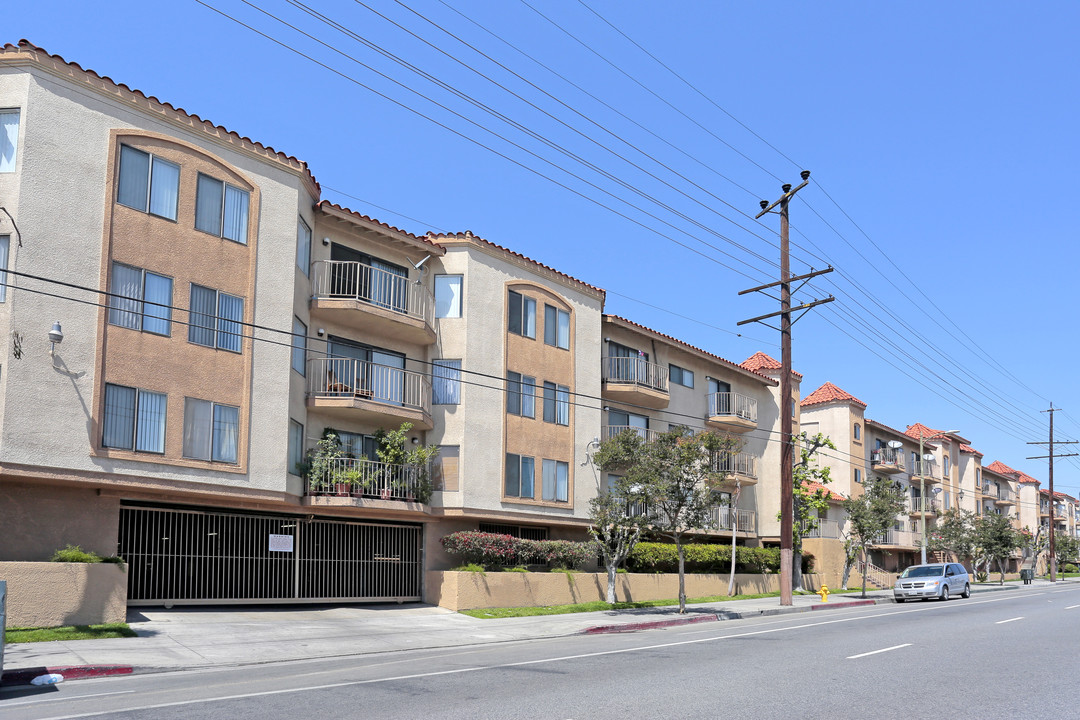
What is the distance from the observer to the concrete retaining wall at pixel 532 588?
26141 mm

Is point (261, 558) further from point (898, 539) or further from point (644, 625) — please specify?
point (898, 539)

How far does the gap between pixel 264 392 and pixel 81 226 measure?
554 cm

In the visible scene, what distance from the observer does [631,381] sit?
3494cm

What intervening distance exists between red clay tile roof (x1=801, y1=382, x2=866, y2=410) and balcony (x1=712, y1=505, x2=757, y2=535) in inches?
718

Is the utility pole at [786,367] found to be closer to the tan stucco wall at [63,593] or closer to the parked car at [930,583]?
the parked car at [930,583]

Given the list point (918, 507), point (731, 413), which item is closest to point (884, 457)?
point (918, 507)

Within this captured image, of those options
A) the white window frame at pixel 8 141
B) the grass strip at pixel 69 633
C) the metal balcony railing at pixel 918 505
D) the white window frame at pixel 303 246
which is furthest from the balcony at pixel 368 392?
the metal balcony railing at pixel 918 505

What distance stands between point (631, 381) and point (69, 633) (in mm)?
21593

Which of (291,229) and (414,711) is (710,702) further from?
(291,229)

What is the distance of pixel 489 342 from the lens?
1141 inches

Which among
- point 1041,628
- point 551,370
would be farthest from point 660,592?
point 1041,628

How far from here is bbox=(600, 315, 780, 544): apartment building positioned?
1390 inches

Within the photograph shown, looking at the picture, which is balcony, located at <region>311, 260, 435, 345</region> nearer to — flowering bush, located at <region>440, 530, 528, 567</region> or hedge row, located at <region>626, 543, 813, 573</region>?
flowering bush, located at <region>440, 530, 528, 567</region>

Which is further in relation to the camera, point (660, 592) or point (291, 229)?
point (660, 592)
